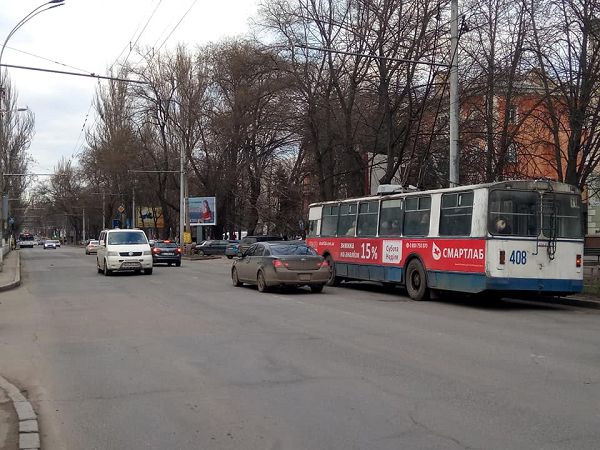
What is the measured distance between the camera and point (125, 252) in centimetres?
2661

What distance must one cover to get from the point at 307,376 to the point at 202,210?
48.0 m

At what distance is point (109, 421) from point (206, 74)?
1807 inches

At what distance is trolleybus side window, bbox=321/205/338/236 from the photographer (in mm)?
22422

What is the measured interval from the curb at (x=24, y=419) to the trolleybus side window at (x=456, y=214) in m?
10.8

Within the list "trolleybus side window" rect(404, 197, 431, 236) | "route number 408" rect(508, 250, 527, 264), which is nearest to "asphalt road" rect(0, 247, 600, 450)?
"route number 408" rect(508, 250, 527, 264)

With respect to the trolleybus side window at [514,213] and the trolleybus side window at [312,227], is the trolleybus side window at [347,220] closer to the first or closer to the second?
the trolleybus side window at [312,227]

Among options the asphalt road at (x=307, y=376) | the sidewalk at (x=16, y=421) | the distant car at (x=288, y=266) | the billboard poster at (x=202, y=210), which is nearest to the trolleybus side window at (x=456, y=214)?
A: the asphalt road at (x=307, y=376)

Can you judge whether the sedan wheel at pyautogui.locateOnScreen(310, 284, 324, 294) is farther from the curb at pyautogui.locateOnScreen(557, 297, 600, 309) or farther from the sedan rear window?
the curb at pyautogui.locateOnScreen(557, 297, 600, 309)

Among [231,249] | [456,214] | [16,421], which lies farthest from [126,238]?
[16,421]

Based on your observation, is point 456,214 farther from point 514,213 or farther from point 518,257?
point 518,257

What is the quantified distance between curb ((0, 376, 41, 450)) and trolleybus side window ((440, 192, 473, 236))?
10.8m

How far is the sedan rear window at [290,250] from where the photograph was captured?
18609mm

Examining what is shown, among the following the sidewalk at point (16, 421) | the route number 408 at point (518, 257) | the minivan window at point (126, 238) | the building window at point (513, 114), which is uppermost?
the building window at point (513, 114)

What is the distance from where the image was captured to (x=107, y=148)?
60.6 m
